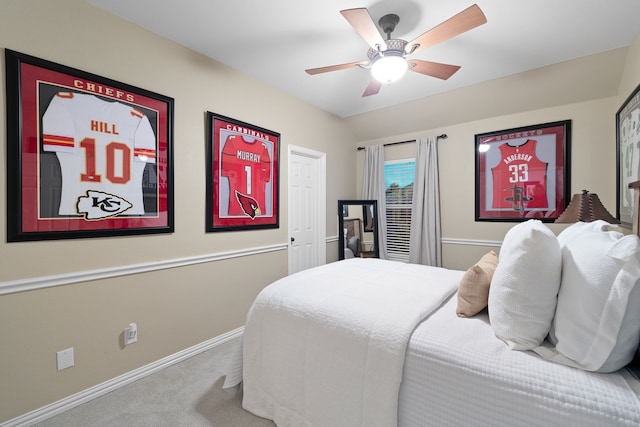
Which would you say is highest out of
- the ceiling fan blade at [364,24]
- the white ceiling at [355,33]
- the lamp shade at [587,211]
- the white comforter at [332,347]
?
the white ceiling at [355,33]

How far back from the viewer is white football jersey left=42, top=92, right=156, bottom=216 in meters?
1.67

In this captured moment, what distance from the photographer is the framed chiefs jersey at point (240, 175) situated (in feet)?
8.20

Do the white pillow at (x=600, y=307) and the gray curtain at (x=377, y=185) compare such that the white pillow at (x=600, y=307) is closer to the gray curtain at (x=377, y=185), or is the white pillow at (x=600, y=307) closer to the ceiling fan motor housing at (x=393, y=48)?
the ceiling fan motor housing at (x=393, y=48)

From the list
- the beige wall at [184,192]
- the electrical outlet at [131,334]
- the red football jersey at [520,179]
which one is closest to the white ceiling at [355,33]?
the beige wall at [184,192]

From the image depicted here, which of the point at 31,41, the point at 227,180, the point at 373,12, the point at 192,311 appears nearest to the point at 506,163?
the point at 373,12

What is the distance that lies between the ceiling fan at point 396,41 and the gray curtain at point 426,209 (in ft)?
5.70

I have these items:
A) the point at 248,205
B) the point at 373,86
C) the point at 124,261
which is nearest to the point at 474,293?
the point at 373,86

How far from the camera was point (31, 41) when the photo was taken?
5.18ft

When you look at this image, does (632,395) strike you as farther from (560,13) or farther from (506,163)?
(506,163)

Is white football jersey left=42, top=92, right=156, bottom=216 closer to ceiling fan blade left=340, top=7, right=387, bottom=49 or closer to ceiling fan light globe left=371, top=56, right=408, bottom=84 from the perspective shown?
ceiling fan blade left=340, top=7, right=387, bottom=49

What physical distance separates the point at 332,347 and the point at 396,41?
1975mm

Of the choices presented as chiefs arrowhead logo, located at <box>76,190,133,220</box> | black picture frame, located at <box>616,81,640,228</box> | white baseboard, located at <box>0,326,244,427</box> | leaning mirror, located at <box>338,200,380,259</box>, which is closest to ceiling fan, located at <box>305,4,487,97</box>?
black picture frame, located at <box>616,81,640,228</box>

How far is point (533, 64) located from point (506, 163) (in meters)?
1.09

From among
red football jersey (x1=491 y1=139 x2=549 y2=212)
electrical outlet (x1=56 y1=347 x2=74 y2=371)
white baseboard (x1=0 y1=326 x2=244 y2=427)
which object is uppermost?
red football jersey (x1=491 y1=139 x2=549 y2=212)
